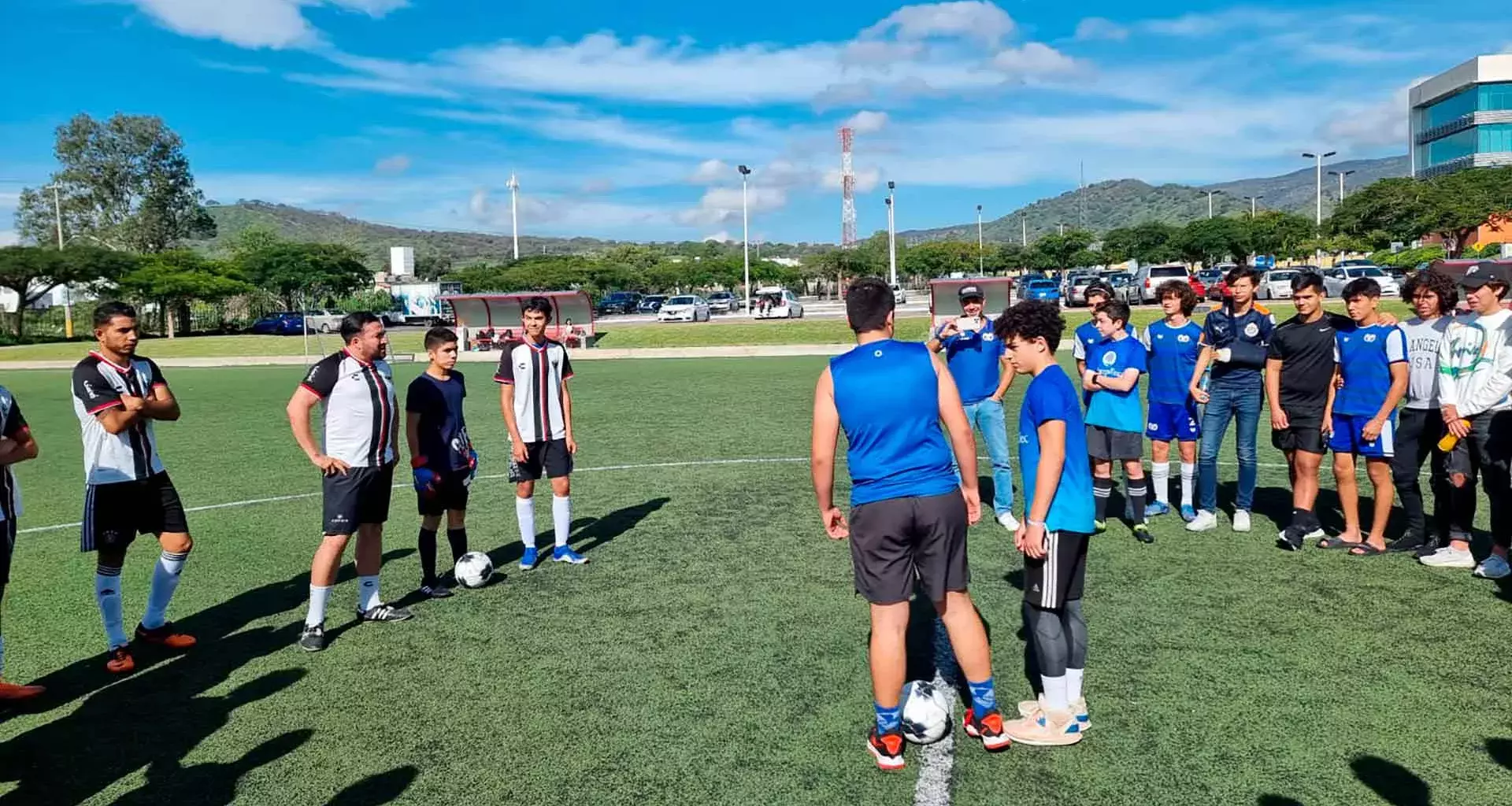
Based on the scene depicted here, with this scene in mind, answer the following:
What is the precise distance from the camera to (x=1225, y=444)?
11.9 meters

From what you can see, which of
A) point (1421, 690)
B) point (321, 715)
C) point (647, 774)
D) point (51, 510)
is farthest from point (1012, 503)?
point (51, 510)

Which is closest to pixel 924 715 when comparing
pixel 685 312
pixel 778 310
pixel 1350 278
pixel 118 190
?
pixel 778 310

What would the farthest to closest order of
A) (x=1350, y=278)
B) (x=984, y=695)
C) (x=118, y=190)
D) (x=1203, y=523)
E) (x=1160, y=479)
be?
(x=118, y=190) < (x=1350, y=278) < (x=1160, y=479) < (x=1203, y=523) < (x=984, y=695)

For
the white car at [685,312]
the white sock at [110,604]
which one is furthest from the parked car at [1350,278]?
the white sock at [110,604]

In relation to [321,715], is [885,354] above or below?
above

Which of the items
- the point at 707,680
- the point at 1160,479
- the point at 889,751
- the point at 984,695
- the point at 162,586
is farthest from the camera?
the point at 1160,479

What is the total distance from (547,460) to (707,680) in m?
2.78

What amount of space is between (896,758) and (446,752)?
2071 mm

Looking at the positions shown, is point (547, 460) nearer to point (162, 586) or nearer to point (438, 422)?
point (438, 422)

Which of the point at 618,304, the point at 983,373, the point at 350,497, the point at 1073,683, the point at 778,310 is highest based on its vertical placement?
the point at 618,304

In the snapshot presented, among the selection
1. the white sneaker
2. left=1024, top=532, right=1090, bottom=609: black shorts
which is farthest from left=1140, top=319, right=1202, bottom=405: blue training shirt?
left=1024, top=532, right=1090, bottom=609: black shorts

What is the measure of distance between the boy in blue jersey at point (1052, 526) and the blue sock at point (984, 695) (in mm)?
205

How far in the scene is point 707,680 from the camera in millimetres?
5090

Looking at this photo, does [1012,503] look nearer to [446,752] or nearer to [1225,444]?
[1225,444]
